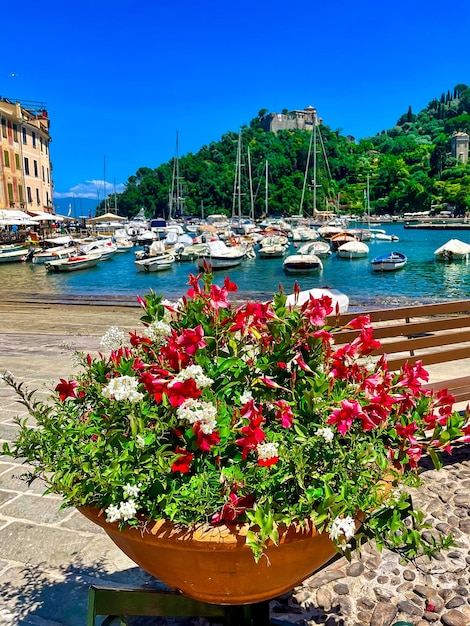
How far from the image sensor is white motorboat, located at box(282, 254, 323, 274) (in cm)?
3359

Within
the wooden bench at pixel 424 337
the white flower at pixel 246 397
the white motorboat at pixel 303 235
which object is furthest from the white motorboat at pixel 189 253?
the white flower at pixel 246 397

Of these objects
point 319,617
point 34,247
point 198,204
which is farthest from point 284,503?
point 198,204

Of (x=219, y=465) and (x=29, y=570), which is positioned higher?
(x=219, y=465)

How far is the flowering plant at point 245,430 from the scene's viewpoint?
1.65 meters

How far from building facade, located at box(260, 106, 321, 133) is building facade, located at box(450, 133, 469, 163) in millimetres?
40632

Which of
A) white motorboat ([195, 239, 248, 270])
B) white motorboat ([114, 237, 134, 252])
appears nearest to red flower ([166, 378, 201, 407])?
white motorboat ([195, 239, 248, 270])

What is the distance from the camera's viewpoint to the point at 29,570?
2916 mm

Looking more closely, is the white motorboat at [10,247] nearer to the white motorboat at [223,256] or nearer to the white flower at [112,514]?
the white motorboat at [223,256]

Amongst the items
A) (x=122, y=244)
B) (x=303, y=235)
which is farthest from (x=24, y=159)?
(x=303, y=235)

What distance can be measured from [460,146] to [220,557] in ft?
592

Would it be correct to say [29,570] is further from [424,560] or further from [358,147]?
[358,147]

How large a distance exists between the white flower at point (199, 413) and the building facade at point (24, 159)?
48970 mm

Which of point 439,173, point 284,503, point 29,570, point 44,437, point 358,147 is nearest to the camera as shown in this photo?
point 284,503

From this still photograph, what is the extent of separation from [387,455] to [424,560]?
4.78 ft
